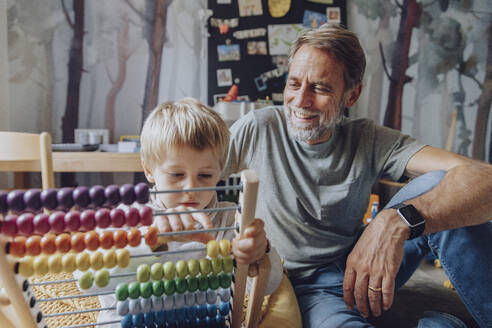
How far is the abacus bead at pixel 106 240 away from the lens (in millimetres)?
562

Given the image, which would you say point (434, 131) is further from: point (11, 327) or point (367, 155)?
point (11, 327)

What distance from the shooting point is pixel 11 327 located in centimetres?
59

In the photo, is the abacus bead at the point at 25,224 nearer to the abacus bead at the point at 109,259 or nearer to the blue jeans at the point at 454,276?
the abacus bead at the point at 109,259

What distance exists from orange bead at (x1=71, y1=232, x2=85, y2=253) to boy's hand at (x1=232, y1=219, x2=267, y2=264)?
278 millimetres

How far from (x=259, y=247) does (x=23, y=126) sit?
2465mm

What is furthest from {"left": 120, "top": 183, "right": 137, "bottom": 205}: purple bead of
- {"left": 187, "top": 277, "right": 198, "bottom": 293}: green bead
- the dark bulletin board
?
the dark bulletin board

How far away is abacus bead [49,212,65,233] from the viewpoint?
54 cm

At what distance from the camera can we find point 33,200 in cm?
52

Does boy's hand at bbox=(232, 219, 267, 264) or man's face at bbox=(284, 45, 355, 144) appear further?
man's face at bbox=(284, 45, 355, 144)

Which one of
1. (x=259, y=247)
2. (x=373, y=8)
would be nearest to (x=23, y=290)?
(x=259, y=247)

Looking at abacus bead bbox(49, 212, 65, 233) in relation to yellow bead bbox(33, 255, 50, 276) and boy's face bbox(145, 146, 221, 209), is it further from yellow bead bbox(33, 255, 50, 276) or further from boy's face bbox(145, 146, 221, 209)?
boy's face bbox(145, 146, 221, 209)

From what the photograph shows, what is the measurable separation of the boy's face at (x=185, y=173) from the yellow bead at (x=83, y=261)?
0.29m

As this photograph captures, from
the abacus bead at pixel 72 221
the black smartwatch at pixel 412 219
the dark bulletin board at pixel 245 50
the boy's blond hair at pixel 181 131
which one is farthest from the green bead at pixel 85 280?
the dark bulletin board at pixel 245 50

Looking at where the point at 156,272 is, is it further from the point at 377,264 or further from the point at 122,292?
the point at 377,264
